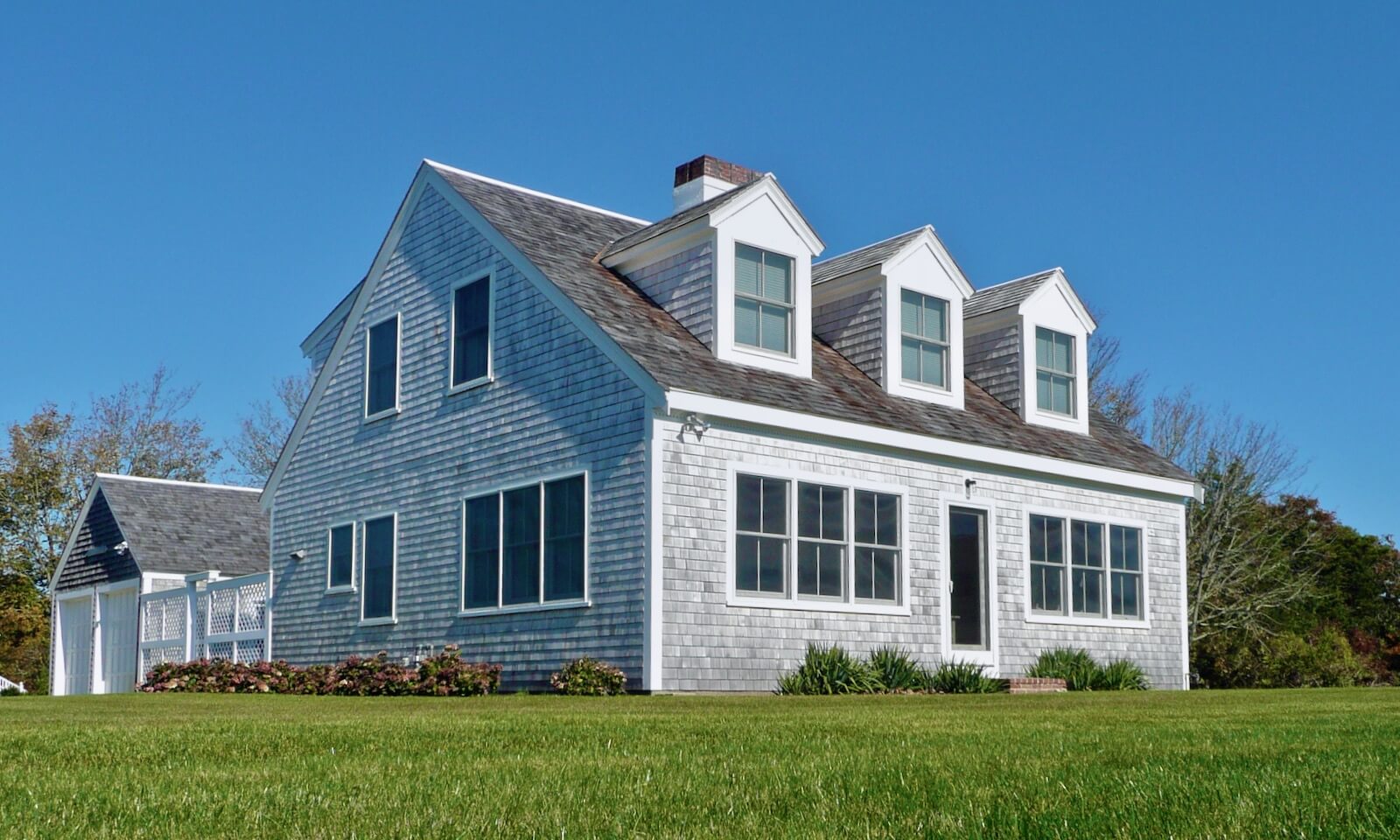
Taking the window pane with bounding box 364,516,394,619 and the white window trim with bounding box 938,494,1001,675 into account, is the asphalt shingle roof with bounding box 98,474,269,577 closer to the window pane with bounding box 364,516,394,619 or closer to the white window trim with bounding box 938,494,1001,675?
the window pane with bounding box 364,516,394,619

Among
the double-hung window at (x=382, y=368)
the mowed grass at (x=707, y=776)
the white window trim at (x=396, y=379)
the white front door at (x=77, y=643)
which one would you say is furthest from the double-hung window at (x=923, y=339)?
the white front door at (x=77, y=643)

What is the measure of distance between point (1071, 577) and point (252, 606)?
12048 mm

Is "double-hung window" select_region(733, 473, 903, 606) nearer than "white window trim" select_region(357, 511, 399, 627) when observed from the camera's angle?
Yes

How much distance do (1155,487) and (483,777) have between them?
1669 centimetres

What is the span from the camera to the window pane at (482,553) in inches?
655

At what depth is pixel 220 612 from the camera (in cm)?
2233

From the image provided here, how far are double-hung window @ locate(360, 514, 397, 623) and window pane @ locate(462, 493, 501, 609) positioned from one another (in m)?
1.69

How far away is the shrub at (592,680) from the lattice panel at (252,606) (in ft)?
26.8

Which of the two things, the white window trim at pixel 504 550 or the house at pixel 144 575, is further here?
the house at pixel 144 575

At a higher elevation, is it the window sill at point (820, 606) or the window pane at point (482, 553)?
the window pane at point (482, 553)

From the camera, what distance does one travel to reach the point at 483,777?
4934 mm

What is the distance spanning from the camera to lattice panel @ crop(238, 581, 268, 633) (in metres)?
21.3

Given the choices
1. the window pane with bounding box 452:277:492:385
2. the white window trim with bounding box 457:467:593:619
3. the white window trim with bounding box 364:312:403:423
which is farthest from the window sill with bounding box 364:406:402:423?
the white window trim with bounding box 457:467:593:619

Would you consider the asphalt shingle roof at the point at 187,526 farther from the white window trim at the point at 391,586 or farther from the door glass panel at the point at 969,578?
the door glass panel at the point at 969,578
